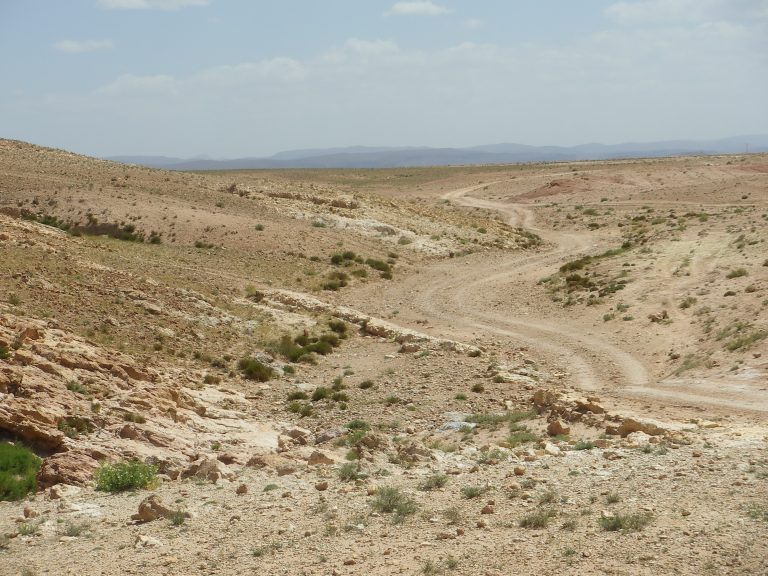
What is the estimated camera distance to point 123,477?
1262 centimetres

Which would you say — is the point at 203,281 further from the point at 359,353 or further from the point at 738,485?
the point at 738,485

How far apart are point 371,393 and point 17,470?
30.1 ft

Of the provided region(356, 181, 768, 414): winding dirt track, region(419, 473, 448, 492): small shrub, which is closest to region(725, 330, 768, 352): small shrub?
region(356, 181, 768, 414): winding dirt track

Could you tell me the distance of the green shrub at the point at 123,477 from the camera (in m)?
12.5

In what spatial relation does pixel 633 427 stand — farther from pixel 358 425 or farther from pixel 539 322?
pixel 539 322

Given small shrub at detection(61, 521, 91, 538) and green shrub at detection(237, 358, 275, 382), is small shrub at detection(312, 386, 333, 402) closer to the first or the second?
green shrub at detection(237, 358, 275, 382)

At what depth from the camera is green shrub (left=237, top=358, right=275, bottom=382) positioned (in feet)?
69.6

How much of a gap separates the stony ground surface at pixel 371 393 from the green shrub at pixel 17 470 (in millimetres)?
260

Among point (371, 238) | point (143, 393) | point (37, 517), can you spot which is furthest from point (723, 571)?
point (371, 238)

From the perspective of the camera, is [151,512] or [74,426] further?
[74,426]

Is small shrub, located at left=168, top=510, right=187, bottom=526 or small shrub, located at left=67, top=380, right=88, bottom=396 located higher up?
small shrub, located at left=67, top=380, right=88, bottom=396

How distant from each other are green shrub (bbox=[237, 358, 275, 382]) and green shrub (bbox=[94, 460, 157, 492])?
7905 millimetres

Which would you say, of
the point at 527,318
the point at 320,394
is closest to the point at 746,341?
the point at 527,318

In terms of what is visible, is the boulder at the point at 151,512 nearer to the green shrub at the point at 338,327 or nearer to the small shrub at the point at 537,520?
the small shrub at the point at 537,520
